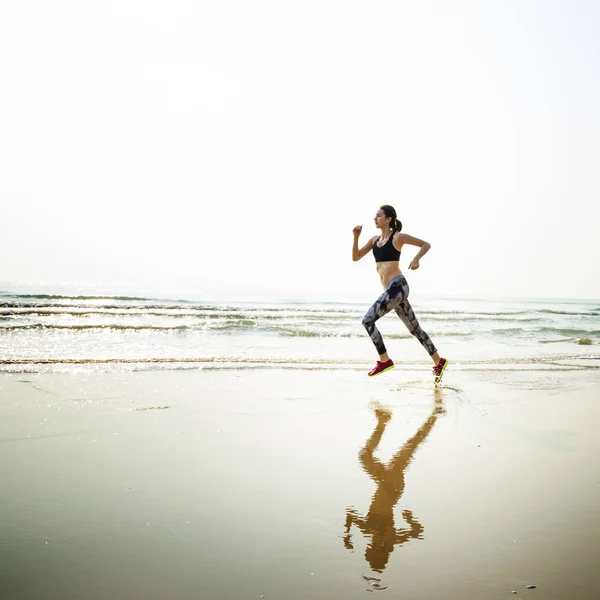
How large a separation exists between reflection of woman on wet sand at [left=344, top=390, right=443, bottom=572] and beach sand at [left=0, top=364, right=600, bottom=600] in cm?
1

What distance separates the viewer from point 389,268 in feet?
24.7

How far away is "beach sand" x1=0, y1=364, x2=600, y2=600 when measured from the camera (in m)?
2.31

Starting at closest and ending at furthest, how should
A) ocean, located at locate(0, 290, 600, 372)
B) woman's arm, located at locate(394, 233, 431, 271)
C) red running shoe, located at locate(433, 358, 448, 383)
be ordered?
woman's arm, located at locate(394, 233, 431, 271)
red running shoe, located at locate(433, 358, 448, 383)
ocean, located at locate(0, 290, 600, 372)

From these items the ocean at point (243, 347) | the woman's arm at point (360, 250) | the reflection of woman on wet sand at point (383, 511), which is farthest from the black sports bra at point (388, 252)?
the reflection of woman on wet sand at point (383, 511)

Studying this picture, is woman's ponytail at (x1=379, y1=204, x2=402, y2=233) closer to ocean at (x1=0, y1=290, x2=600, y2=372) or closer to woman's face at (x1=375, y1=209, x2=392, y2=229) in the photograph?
woman's face at (x1=375, y1=209, x2=392, y2=229)

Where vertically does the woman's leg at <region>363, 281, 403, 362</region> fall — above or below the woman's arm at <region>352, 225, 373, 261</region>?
below

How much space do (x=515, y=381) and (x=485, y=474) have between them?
4.64m

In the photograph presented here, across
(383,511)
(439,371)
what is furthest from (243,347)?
(383,511)

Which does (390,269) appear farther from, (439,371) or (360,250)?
(439,371)

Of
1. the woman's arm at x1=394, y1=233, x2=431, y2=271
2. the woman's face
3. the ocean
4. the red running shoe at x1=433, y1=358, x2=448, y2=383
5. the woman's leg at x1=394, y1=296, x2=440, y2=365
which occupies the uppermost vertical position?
the woman's face

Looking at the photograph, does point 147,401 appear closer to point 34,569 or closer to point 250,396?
point 250,396

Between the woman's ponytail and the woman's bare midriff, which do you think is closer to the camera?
the woman's ponytail

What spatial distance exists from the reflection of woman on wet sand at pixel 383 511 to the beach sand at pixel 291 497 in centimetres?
1

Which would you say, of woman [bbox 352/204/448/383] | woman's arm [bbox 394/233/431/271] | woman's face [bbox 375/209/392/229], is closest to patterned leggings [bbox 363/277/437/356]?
woman [bbox 352/204/448/383]
